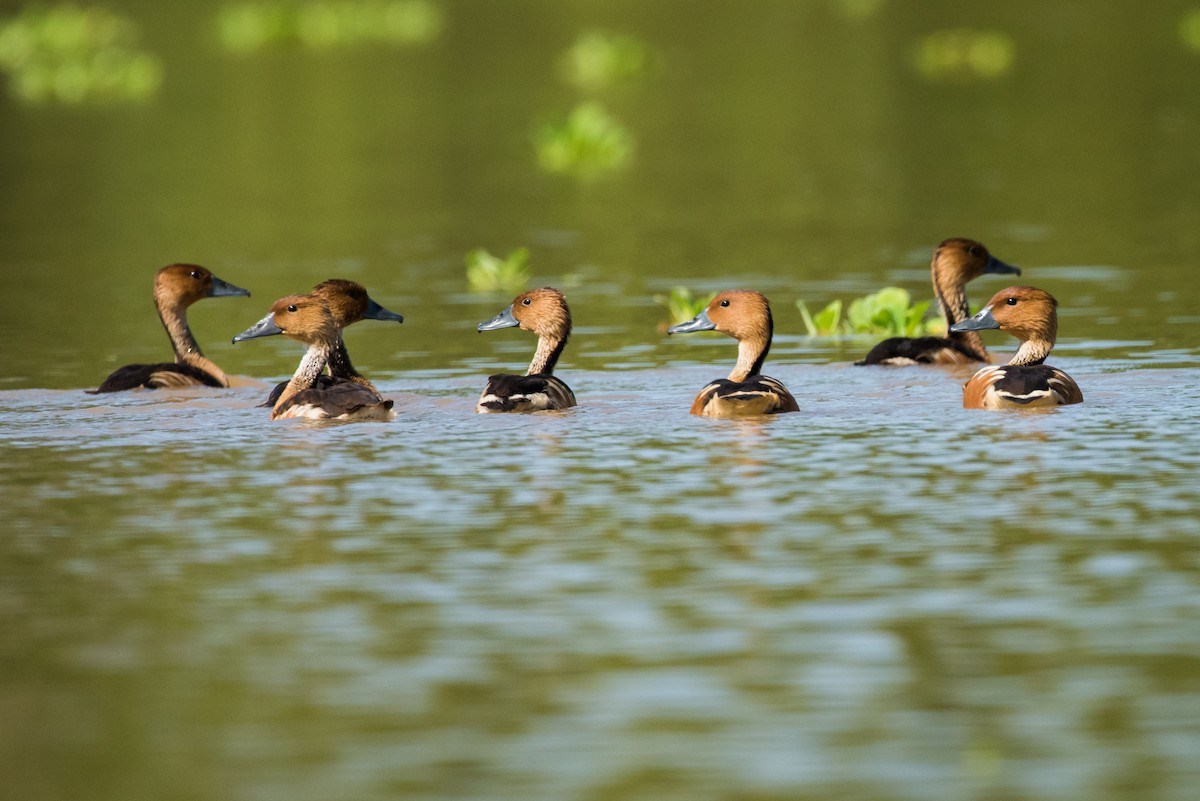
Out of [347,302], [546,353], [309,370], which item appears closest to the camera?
[309,370]

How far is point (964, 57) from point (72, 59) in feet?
58.5

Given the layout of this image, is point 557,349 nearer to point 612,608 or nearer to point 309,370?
point 309,370

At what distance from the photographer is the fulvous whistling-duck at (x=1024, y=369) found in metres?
12.7

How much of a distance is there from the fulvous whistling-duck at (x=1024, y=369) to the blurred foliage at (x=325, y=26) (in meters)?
44.6

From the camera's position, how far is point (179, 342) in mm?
16375

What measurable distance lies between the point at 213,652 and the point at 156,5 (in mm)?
68622

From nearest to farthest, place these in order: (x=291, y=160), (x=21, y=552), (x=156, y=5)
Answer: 1. (x=21, y=552)
2. (x=291, y=160)
3. (x=156, y=5)

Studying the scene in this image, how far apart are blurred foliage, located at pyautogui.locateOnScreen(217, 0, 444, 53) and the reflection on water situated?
46427 millimetres

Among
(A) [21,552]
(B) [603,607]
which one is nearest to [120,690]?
(B) [603,607]

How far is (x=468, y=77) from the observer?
156ft

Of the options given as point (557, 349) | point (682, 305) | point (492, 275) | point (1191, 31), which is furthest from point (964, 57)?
point (557, 349)

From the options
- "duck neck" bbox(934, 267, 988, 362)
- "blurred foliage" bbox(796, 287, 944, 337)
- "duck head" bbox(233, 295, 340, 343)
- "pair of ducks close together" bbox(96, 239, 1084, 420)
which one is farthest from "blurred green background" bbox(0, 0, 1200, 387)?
"duck head" bbox(233, 295, 340, 343)

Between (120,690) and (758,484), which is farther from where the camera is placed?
(758,484)

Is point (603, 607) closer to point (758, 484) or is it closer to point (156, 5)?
point (758, 484)
